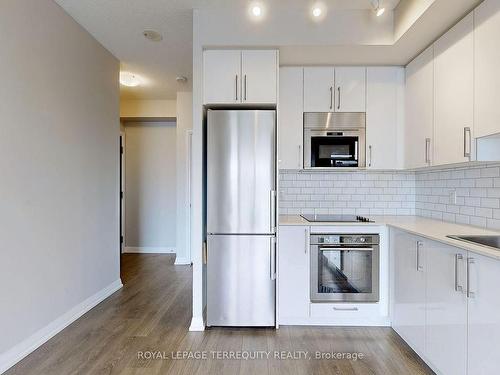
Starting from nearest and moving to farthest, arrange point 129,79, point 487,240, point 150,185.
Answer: point 487,240, point 129,79, point 150,185

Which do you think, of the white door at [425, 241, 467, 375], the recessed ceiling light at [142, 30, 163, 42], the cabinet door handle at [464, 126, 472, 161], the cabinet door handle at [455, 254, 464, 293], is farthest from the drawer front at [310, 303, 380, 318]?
the recessed ceiling light at [142, 30, 163, 42]

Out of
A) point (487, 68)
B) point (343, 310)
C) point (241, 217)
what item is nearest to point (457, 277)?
point (343, 310)

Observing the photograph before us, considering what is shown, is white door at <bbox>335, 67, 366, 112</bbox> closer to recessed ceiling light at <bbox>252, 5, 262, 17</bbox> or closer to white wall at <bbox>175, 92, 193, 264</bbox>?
recessed ceiling light at <bbox>252, 5, 262, 17</bbox>

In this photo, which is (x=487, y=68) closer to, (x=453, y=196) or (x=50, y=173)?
(x=453, y=196)

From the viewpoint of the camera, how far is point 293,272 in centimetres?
269

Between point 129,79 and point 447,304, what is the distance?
444 cm

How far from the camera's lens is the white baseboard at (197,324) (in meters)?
2.64

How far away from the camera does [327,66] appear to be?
3.03m

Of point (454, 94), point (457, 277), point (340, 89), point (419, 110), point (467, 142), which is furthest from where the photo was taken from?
point (340, 89)

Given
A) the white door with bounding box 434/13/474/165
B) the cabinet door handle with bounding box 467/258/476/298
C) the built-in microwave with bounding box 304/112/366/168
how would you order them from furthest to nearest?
the built-in microwave with bounding box 304/112/366/168, the white door with bounding box 434/13/474/165, the cabinet door handle with bounding box 467/258/476/298

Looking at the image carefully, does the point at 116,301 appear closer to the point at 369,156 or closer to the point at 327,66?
the point at 369,156

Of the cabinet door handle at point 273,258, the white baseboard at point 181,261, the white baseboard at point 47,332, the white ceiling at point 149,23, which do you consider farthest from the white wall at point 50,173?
the cabinet door handle at point 273,258

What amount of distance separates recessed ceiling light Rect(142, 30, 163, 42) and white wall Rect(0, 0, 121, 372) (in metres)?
0.58

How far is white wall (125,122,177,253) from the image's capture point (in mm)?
5781
